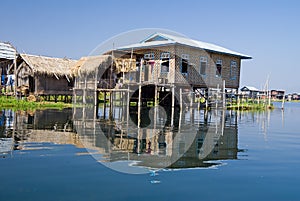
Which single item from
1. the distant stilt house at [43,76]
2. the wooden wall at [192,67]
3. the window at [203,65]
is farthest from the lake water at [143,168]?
the distant stilt house at [43,76]

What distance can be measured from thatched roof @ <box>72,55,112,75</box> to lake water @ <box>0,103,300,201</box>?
15.0 m

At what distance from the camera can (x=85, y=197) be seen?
14.2 feet

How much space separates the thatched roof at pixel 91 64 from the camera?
24625 millimetres

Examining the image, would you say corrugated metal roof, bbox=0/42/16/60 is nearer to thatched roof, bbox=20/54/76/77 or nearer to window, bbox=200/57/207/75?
thatched roof, bbox=20/54/76/77

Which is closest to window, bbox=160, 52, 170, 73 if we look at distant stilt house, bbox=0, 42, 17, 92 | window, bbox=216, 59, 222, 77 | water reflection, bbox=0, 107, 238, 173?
window, bbox=216, 59, 222, 77

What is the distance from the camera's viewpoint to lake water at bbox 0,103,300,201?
4.64 metres

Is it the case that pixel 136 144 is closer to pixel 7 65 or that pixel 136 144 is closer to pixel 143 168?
pixel 143 168

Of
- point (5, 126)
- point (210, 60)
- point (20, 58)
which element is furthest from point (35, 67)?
point (5, 126)

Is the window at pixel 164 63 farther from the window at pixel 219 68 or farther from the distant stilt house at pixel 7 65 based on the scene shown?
the distant stilt house at pixel 7 65

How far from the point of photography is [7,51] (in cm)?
2853

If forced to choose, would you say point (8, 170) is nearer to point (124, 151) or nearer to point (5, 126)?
point (124, 151)

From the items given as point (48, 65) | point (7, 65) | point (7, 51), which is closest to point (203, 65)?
point (48, 65)

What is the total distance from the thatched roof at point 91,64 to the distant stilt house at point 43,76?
1271 millimetres

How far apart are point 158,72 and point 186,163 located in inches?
671
